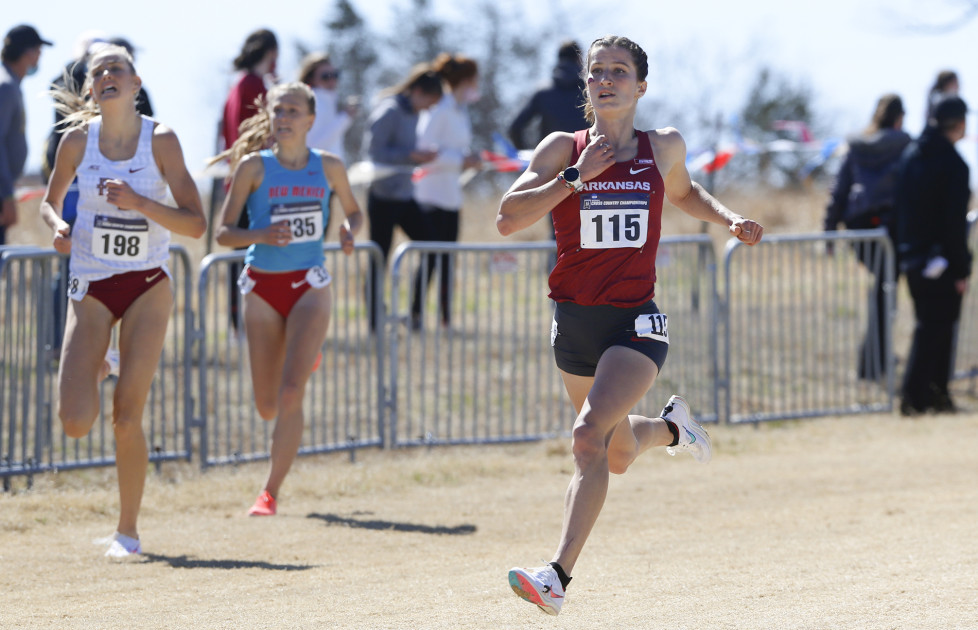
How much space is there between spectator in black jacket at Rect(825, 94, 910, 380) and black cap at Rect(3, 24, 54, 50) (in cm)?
700

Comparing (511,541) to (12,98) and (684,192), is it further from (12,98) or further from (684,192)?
(12,98)

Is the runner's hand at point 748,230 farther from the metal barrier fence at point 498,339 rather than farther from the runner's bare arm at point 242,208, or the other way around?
the metal barrier fence at point 498,339

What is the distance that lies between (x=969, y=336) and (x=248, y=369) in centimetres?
736

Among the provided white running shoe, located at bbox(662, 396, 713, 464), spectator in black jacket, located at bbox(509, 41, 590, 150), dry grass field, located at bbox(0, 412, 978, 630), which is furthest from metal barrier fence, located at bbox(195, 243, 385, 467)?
white running shoe, located at bbox(662, 396, 713, 464)

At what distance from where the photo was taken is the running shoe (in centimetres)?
724

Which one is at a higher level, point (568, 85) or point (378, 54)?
point (378, 54)

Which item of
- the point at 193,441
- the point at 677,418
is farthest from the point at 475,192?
the point at 677,418

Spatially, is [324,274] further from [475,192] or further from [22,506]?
[475,192]

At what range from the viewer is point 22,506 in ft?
24.2

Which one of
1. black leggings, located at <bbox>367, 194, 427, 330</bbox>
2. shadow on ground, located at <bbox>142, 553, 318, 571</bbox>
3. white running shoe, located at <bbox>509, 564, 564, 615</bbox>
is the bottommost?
shadow on ground, located at <bbox>142, 553, 318, 571</bbox>

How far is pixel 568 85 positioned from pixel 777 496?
4.78 metres

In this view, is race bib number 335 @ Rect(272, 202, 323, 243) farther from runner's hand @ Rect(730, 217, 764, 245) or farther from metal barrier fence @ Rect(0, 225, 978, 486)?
runner's hand @ Rect(730, 217, 764, 245)

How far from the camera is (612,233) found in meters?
5.07

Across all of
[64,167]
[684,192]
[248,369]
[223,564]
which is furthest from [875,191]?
[64,167]
